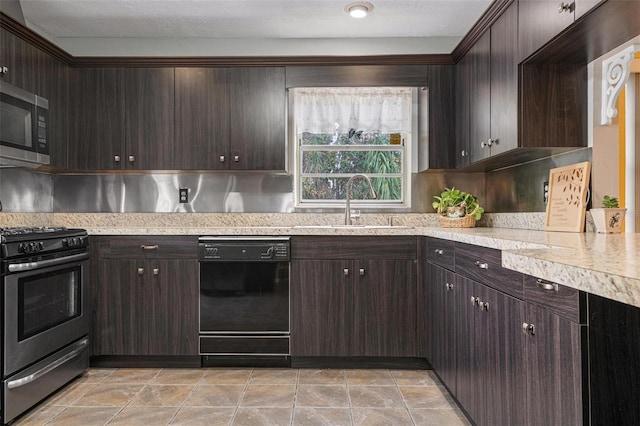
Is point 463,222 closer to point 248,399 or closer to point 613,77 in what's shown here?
point 613,77

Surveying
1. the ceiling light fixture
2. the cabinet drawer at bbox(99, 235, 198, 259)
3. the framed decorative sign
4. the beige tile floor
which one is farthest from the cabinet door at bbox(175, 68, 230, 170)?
the framed decorative sign

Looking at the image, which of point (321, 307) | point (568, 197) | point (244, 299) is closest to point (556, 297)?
point (568, 197)

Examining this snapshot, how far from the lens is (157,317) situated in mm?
2838

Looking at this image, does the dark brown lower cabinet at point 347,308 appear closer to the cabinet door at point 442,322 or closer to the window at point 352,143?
the cabinet door at point 442,322

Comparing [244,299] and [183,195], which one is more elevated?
[183,195]

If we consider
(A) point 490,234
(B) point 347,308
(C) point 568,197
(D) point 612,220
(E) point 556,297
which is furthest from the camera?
(B) point 347,308

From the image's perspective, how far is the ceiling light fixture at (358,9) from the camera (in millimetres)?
2895

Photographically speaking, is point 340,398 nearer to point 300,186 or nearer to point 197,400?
point 197,400

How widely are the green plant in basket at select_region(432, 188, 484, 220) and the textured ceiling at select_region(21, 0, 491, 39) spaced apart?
127cm

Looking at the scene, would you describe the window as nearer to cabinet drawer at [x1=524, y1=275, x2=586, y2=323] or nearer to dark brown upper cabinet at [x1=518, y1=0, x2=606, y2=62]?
dark brown upper cabinet at [x1=518, y1=0, x2=606, y2=62]

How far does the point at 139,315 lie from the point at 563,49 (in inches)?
112

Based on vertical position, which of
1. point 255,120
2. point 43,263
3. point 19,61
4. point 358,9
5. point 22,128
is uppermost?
point 358,9

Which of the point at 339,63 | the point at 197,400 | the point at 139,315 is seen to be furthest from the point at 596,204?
the point at 139,315

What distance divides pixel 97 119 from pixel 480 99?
8.80 ft
